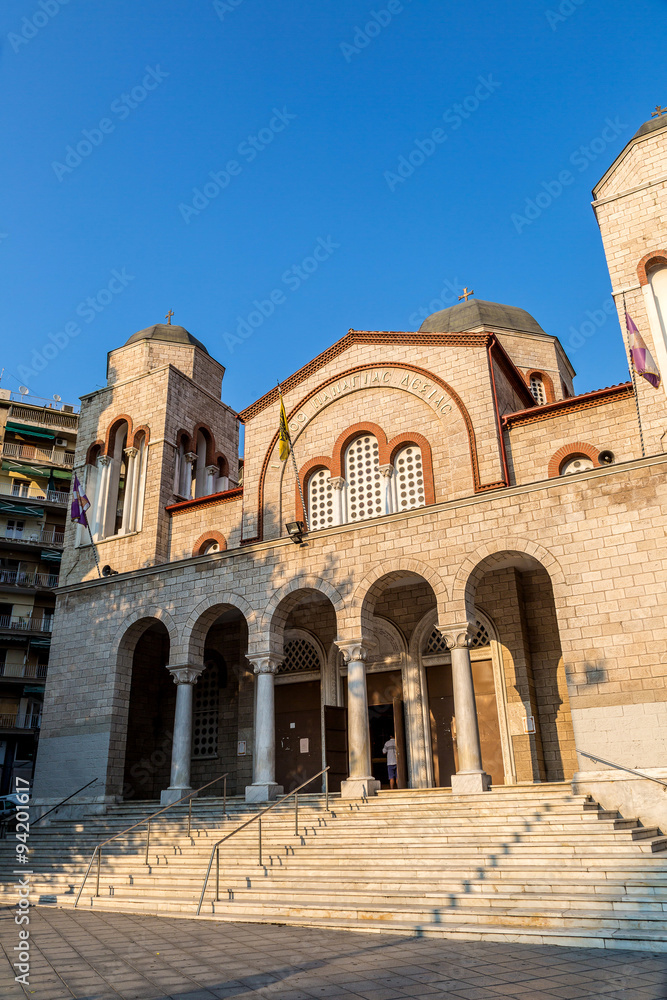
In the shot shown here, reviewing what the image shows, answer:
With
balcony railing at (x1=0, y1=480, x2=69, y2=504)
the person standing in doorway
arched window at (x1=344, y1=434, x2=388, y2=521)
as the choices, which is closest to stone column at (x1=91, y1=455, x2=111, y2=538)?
arched window at (x1=344, y1=434, x2=388, y2=521)

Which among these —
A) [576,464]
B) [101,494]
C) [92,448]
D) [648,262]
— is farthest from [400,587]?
[92,448]

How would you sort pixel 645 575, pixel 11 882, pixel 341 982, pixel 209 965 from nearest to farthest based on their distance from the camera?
pixel 341 982 < pixel 209 965 < pixel 645 575 < pixel 11 882

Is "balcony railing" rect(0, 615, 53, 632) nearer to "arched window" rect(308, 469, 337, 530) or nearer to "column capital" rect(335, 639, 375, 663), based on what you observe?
"arched window" rect(308, 469, 337, 530)

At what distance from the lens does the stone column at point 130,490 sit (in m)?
21.9

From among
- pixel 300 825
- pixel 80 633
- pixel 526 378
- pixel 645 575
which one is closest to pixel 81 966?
pixel 300 825

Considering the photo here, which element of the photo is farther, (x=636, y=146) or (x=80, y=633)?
(x=80, y=633)

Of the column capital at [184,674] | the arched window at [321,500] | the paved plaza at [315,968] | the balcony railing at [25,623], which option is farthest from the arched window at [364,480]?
the balcony railing at [25,623]

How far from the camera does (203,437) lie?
24453 millimetres

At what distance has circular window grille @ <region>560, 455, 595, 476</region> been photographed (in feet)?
54.0

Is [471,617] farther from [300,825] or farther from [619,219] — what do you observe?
[619,219]

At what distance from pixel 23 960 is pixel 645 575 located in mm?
10527

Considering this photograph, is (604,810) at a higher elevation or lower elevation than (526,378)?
lower

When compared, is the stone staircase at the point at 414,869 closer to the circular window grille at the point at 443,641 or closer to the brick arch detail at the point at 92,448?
the circular window grille at the point at 443,641

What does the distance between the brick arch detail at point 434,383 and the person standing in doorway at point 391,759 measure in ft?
19.7
